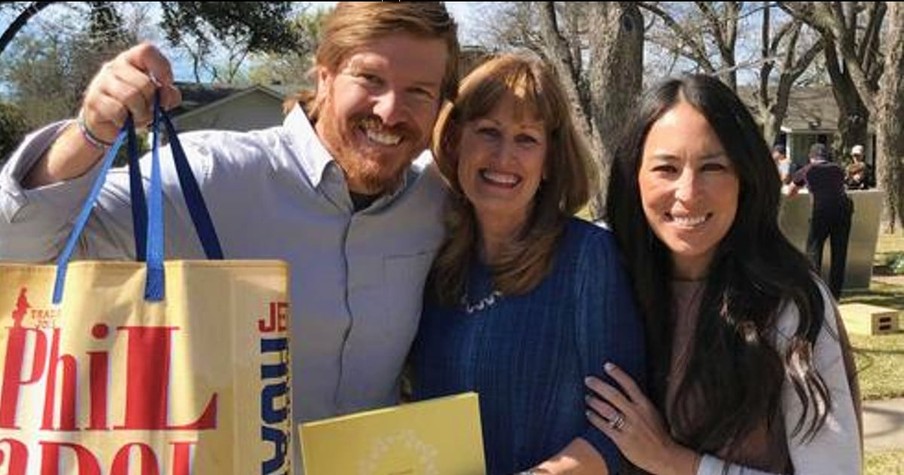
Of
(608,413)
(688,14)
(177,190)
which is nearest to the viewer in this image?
(177,190)

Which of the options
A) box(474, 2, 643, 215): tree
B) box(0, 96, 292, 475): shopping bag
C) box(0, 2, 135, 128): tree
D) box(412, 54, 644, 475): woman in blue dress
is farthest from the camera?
box(474, 2, 643, 215): tree

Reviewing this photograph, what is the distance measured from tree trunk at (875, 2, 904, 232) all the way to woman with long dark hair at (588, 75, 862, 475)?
13.2 meters

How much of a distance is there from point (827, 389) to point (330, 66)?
1064mm

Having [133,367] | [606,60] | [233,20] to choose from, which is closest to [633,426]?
[133,367]

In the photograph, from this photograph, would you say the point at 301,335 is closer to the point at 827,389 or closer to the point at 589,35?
the point at 827,389

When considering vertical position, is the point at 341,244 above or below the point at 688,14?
below

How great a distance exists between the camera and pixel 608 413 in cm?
177

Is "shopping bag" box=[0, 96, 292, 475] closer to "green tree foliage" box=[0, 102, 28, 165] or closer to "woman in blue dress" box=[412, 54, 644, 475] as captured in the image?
"woman in blue dress" box=[412, 54, 644, 475]

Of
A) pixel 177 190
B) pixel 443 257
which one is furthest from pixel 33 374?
pixel 443 257

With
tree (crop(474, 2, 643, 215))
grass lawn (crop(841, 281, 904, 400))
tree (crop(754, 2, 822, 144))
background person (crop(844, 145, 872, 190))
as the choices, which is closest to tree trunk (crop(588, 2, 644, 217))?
tree (crop(474, 2, 643, 215))

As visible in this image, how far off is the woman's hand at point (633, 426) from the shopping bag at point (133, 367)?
2.21 feet

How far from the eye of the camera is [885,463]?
459 centimetres

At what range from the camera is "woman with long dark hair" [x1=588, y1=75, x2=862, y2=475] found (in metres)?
1.71

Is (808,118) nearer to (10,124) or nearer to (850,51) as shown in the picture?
(850,51)
